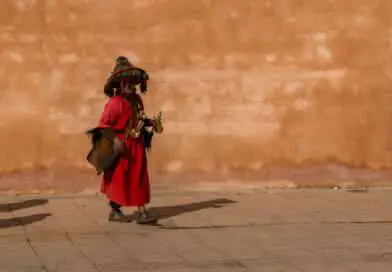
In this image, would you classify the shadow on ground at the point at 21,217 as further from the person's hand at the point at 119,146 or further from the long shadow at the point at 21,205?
the person's hand at the point at 119,146

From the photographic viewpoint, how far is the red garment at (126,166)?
31.1 feet

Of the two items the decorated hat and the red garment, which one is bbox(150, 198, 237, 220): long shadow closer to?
the red garment

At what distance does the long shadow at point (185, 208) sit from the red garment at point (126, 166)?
748 millimetres

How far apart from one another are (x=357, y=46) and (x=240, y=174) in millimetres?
2358

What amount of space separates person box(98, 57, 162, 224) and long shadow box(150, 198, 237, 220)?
76 centimetres

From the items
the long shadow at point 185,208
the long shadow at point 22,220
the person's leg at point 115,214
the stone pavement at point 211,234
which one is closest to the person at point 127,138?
the person's leg at point 115,214

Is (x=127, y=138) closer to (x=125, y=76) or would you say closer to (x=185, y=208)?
(x=125, y=76)

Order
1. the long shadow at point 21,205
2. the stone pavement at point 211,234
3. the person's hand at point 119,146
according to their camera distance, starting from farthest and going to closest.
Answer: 1. the long shadow at point 21,205
2. the person's hand at point 119,146
3. the stone pavement at point 211,234

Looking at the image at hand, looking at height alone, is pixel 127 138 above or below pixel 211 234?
above

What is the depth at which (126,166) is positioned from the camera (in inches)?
375

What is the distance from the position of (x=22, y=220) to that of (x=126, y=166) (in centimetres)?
138

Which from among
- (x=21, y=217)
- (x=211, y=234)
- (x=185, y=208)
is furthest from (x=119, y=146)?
(x=185, y=208)

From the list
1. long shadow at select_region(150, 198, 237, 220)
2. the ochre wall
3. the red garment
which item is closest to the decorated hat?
the red garment

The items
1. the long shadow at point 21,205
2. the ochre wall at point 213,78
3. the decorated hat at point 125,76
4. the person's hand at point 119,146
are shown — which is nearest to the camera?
the person's hand at point 119,146
